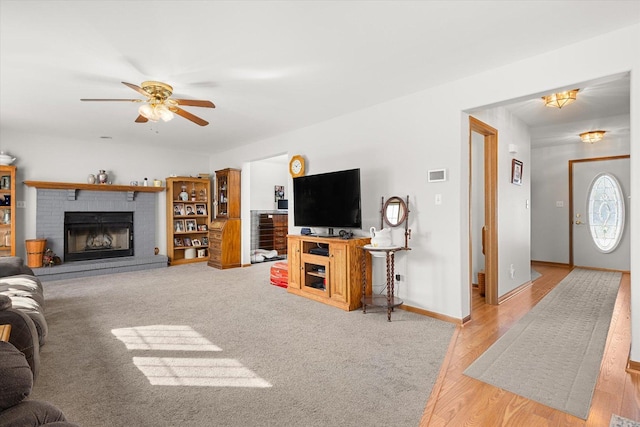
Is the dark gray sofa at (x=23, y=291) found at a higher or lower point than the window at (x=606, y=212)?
lower

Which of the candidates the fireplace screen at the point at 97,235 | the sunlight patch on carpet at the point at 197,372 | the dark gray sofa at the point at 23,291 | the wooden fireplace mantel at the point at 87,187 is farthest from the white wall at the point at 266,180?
the sunlight patch on carpet at the point at 197,372

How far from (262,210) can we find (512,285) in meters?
5.48

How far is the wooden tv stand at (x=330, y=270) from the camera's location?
12.3ft

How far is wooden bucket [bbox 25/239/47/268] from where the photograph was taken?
536 cm

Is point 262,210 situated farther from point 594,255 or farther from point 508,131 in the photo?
point 594,255

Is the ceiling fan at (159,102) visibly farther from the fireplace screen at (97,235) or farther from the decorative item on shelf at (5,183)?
the fireplace screen at (97,235)

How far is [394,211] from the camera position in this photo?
3797mm

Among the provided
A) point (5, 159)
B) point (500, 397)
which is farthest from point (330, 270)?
point (5, 159)

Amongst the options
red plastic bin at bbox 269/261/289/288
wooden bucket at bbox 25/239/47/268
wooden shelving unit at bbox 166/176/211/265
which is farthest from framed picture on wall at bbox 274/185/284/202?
wooden bucket at bbox 25/239/47/268

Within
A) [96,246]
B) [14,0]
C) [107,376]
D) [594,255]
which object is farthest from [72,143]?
[594,255]

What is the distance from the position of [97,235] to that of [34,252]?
3.51 ft

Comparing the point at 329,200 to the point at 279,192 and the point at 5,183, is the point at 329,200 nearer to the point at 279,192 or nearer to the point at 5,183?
the point at 279,192

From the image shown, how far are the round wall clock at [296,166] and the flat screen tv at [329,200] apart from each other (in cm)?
38

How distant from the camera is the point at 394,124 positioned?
12.7ft
